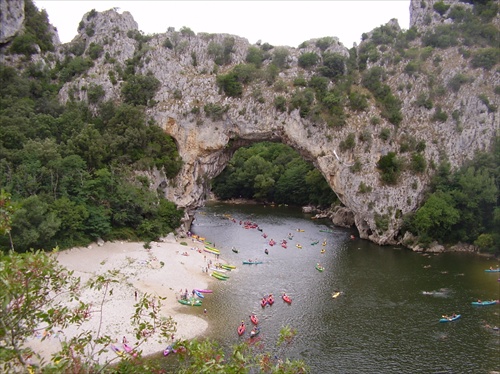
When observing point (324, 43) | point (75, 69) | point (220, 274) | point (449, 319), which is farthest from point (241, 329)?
point (75, 69)

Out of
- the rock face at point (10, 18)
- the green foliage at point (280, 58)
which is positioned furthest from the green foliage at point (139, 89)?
the rock face at point (10, 18)

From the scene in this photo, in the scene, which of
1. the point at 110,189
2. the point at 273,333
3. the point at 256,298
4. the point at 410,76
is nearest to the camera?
the point at 273,333

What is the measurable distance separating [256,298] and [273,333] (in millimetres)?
5797

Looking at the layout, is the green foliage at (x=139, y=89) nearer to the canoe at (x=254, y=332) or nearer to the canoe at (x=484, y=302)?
the canoe at (x=254, y=332)

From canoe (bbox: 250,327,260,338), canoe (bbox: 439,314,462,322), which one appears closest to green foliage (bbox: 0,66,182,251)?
canoe (bbox: 250,327,260,338)

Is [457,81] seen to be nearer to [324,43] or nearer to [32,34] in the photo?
[324,43]

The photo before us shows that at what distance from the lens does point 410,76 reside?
5741cm

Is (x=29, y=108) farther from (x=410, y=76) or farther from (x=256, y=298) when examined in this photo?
(x=410, y=76)

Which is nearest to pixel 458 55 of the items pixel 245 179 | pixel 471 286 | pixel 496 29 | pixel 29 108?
pixel 496 29

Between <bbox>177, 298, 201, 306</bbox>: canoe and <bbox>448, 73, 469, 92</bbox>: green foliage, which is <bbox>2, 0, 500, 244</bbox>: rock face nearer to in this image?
<bbox>448, 73, 469, 92</bbox>: green foliage

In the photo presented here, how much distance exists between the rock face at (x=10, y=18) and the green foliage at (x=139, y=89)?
17.8 metres

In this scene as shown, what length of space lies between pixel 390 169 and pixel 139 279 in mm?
33205

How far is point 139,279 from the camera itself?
114ft

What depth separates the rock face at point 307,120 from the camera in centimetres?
5212
